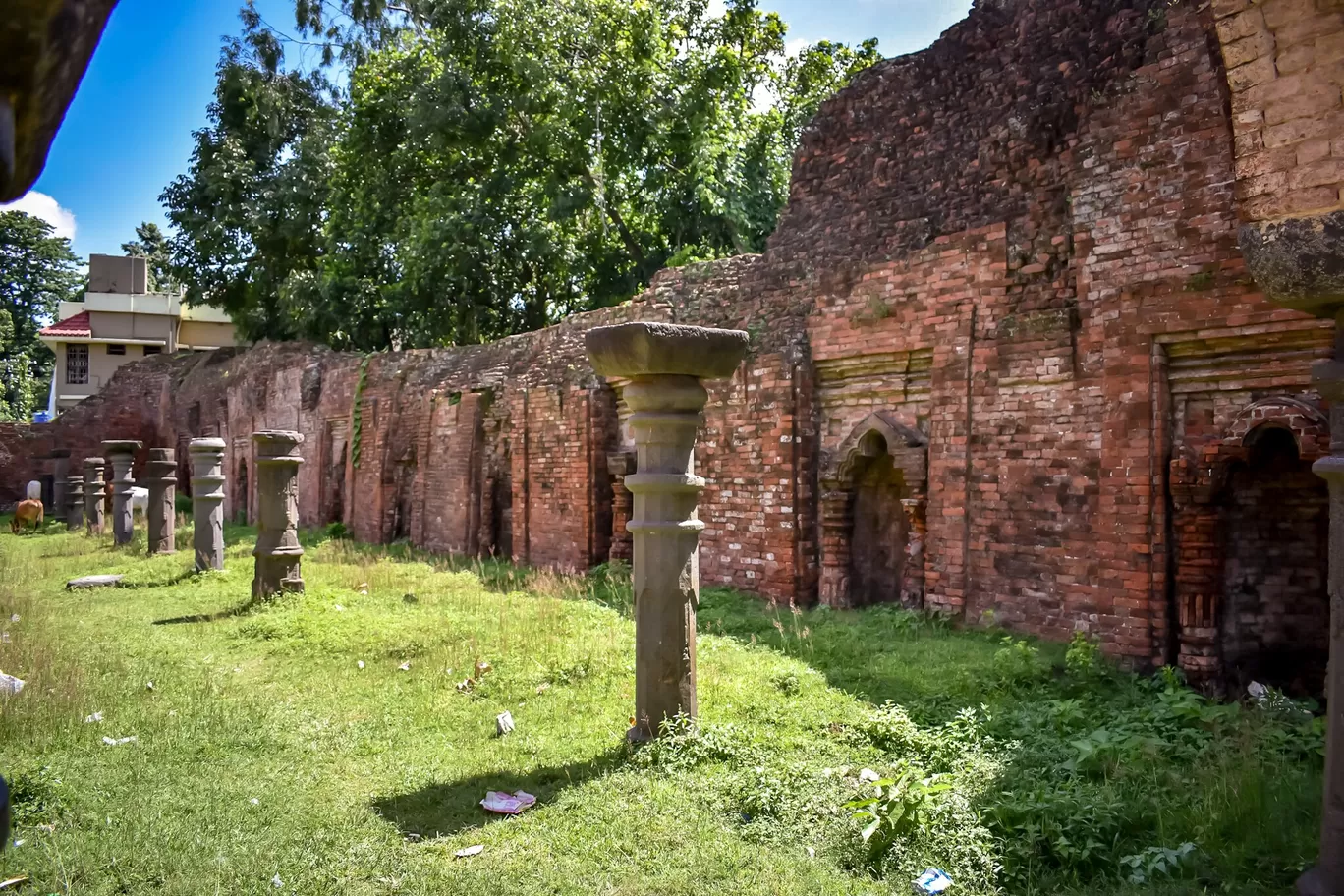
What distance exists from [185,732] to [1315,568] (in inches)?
289

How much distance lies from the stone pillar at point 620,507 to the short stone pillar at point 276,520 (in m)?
3.75

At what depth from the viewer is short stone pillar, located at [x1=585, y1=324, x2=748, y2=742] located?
17.2 ft

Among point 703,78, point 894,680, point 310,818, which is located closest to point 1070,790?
point 894,680

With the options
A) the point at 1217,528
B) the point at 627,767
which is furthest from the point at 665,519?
the point at 1217,528

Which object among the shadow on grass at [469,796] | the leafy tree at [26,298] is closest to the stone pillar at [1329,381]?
the shadow on grass at [469,796]

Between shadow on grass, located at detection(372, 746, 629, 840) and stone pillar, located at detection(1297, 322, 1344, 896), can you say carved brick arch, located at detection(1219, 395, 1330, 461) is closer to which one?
stone pillar, located at detection(1297, 322, 1344, 896)

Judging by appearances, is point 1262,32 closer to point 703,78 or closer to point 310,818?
point 310,818

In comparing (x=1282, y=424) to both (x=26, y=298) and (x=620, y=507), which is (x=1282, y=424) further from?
(x=26, y=298)

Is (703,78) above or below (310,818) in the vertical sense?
above

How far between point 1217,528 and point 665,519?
400 cm

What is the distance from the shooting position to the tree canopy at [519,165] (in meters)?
21.5

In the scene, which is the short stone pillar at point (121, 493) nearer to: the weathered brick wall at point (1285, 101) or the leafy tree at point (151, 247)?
the weathered brick wall at point (1285, 101)

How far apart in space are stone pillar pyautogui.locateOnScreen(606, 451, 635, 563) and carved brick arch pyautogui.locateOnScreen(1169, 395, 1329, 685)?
22.2 feet

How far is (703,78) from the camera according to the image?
2123cm
